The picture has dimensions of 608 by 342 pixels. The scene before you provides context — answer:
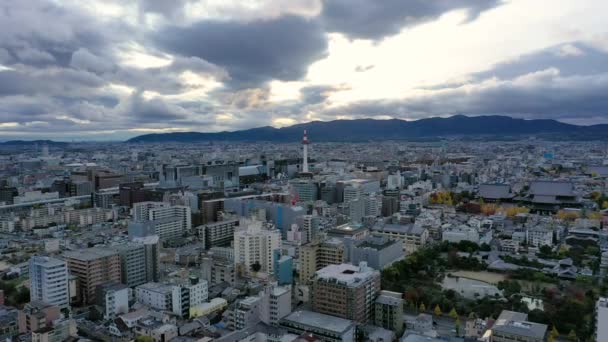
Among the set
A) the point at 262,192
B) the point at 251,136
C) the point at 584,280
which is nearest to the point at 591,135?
the point at 251,136

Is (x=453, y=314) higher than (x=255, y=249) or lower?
lower

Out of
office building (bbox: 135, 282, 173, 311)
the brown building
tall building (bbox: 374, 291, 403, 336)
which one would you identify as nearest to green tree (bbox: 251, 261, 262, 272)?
office building (bbox: 135, 282, 173, 311)

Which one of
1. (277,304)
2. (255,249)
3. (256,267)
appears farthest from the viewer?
(255,249)

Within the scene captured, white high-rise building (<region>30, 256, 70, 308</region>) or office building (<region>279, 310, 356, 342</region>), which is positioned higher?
white high-rise building (<region>30, 256, 70, 308</region>)

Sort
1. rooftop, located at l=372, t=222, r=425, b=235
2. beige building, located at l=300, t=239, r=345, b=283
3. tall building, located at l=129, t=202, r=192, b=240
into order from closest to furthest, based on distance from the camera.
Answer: beige building, located at l=300, t=239, r=345, b=283 → rooftop, located at l=372, t=222, r=425, b=235 → tall building, located at l=129, t=202, r=192, b=240

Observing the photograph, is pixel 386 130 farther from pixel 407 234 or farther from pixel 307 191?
pixel 407 234

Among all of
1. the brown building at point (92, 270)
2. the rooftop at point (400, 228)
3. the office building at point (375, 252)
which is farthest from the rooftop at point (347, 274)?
the rooftop at point (400, 228)

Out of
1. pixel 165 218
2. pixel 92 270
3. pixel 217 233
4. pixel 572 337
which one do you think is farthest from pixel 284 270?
pixel 165 218

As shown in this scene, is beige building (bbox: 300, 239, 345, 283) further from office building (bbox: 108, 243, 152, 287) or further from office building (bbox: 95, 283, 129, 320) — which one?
office building (bbox: 95, 283, 129, 320)
